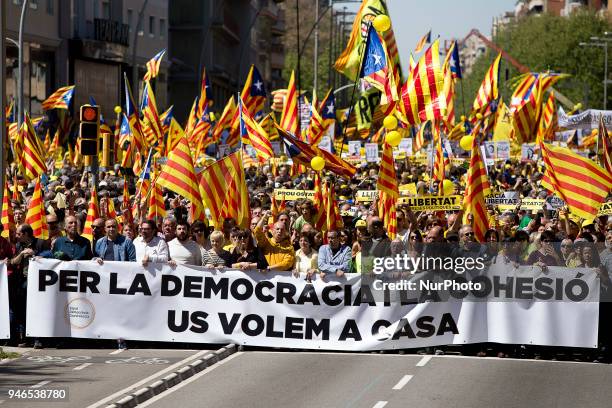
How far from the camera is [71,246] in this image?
16.1m

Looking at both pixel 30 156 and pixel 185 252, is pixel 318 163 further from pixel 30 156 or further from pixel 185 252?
pixel 30 156

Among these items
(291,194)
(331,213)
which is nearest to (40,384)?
(331,213)

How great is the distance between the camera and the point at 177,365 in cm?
1448

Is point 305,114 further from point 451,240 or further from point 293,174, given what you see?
point 451,240

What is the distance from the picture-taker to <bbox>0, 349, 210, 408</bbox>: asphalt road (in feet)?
40.7

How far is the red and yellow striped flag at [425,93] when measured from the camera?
77.2 ft

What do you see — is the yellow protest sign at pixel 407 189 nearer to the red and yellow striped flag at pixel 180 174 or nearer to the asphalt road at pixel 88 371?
the red and yellow striped flag at pixel 180 174

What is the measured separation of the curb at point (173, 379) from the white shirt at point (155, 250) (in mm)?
1224

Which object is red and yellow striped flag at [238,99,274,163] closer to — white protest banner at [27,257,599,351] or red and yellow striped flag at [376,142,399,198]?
red and yellow striped flag at [376,142,399,198]

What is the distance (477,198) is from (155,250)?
4.86 meters

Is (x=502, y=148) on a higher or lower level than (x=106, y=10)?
lower

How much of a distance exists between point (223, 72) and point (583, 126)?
40875mm

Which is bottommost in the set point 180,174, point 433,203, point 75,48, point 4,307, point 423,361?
point 423,361

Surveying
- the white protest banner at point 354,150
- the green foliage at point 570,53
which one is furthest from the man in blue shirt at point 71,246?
the green foliage at point 570,53
